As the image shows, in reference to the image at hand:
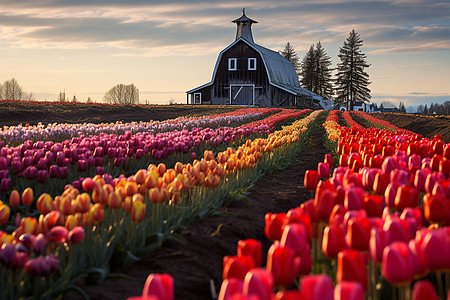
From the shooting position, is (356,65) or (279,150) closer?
(279,150)

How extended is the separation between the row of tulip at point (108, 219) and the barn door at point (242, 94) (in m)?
45.2

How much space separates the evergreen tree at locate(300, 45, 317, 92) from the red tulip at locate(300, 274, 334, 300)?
8424 centimetres

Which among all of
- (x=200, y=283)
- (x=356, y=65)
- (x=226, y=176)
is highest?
(x=356, y=65)

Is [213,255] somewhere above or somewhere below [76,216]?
below

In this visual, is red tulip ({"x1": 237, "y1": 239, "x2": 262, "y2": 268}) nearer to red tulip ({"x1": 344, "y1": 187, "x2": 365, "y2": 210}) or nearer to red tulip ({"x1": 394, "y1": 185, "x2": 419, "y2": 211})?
red tulip ({"x1": 344, "y1": 187, "x2": 365, "y2": 210})

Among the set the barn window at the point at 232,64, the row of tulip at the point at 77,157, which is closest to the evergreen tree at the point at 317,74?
the barn window at the point at 232,64

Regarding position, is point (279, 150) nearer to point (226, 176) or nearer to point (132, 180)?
point (226, 176)

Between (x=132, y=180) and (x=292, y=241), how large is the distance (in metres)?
2.36

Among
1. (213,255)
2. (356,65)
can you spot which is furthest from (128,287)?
(356,65)

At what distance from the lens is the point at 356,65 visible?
267ft

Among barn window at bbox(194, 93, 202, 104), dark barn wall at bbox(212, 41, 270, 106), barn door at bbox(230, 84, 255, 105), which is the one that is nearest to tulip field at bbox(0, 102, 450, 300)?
barn door at bbox(230, 84, 255, 105)

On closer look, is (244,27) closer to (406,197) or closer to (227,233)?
(227,233)

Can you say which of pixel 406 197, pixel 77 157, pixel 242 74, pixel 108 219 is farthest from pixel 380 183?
pixel 242 74

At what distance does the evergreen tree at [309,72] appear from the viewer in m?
83.8
